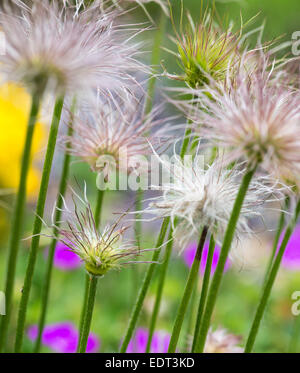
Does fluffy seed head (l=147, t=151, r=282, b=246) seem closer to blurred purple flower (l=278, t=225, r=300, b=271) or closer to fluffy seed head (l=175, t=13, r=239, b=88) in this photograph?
fluffy seed head (l=175, t=13, r=239, b=88)

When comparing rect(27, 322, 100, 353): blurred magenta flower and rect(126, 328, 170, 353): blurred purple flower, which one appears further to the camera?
rect(27, 322, 100, 353): blurred magenta flower

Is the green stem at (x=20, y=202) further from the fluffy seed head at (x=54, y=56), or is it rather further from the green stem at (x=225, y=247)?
the green stem at (x=225, y=247)

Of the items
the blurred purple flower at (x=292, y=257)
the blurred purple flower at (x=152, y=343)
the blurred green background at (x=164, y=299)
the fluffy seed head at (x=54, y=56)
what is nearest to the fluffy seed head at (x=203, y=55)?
the fluffy seed head at (x=54, y=56)

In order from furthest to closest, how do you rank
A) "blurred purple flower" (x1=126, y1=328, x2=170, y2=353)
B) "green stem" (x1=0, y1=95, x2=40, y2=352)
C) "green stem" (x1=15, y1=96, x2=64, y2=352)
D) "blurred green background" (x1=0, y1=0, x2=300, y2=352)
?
"blurred green background" (x1=0, y1=0, x2=300, y2=352), "blurred purple flower" (x1=126, y1=328, x2=170, y2=353), "green stem" (x1=15, y1=96, x2=64, y2=352), "green stem" (x1=0, y1=95, x2=40, y2=352)

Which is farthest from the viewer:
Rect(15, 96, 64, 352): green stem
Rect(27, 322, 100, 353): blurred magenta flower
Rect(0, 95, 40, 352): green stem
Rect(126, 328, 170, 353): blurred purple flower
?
Rect(27, 322, 100, 353): blurred magenta flower

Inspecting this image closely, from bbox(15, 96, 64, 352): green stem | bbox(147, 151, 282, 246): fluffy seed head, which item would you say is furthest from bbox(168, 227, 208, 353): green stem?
bbox(15, 96, 64, 352): green stem

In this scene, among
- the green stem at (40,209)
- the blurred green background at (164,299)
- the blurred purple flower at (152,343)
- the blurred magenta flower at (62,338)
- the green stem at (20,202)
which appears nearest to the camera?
the green stem at (20,202)
